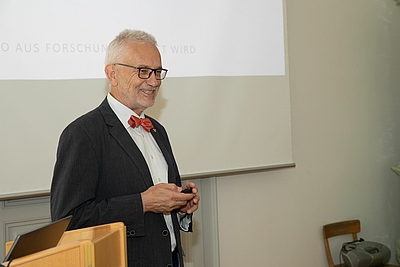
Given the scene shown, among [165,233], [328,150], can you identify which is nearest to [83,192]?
[165,233]

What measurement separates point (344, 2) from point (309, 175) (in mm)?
Result: 1408

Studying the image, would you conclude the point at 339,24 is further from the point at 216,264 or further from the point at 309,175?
the point at 216,264

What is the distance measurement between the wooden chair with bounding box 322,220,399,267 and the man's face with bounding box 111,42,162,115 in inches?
95.5

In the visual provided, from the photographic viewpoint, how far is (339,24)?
13.4ft

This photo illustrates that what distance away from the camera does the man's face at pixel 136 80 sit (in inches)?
77.9

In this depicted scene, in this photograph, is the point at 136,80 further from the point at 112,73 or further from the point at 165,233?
the point at 165,233

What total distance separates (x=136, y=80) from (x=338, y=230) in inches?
102

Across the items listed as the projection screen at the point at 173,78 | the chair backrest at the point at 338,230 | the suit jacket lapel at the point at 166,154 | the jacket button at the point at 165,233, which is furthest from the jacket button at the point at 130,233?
the chair backrest at the point at 338,230

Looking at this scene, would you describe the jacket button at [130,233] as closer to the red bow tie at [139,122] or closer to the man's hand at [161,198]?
the man's hand at [161,198]

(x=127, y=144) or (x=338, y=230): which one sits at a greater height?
(x=127, y=144)

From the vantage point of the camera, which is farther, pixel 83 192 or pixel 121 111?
pixel 121 111

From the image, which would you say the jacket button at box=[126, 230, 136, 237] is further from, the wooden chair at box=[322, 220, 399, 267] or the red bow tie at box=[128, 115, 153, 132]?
the wooden chair at box=[322, 220, 399, 267]

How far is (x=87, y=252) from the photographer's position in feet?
3.56

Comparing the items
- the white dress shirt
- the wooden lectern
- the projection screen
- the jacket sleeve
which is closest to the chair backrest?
the projection screen
